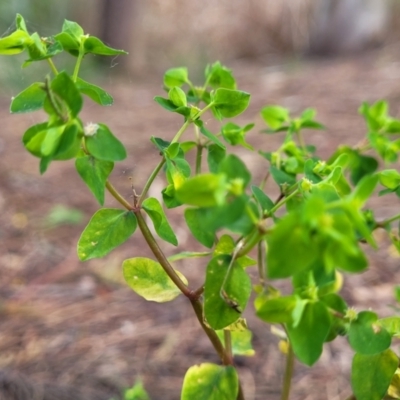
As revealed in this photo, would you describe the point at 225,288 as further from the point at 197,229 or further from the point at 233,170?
the point at 233,170

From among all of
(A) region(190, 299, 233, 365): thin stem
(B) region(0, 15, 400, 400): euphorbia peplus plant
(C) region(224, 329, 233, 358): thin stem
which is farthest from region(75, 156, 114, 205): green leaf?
(C) region(224, 329, 233, 358): thin stem

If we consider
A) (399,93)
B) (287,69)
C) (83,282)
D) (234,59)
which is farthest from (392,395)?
(234,59)

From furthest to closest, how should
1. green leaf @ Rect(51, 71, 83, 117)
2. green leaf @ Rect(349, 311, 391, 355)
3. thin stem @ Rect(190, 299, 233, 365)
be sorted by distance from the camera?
1. thin stem @ Rect(190, 299, 233, 365)
2. green leaf @ Rect(349, 311, 391, 355)
3. green leaf @ Rect(51, 71, 83, 117)

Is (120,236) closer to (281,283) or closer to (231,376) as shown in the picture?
(231,376)

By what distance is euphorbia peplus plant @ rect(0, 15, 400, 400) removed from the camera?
47 cm

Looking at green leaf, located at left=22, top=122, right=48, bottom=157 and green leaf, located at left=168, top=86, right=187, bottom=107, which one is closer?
green leaf, located at left=22, top=122, right=48, bottom=157

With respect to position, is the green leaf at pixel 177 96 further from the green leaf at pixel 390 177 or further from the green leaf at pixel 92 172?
the green leaf at pixel 390 177

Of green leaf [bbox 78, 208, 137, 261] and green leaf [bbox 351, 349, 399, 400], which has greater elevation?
green leaf [bbox 78, 208, 137, 261]

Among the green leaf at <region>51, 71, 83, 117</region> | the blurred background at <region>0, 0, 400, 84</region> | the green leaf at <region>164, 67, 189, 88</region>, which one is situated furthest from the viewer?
the blurred background at <region>0, 0, 400, 84</region>

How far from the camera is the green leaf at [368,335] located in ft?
2.20

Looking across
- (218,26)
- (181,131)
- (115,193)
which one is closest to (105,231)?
(115,193)

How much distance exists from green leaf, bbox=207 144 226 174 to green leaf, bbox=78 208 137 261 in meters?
0.15

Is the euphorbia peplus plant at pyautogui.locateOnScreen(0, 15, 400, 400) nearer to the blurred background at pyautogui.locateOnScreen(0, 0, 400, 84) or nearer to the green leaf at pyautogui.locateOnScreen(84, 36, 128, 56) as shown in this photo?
the green leaf at pyautogui.locateOnScreen(84, 36, 128, 56)

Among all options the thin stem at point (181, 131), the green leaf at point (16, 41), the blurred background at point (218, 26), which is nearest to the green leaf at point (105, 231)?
the thin stem at point (181, 131)
